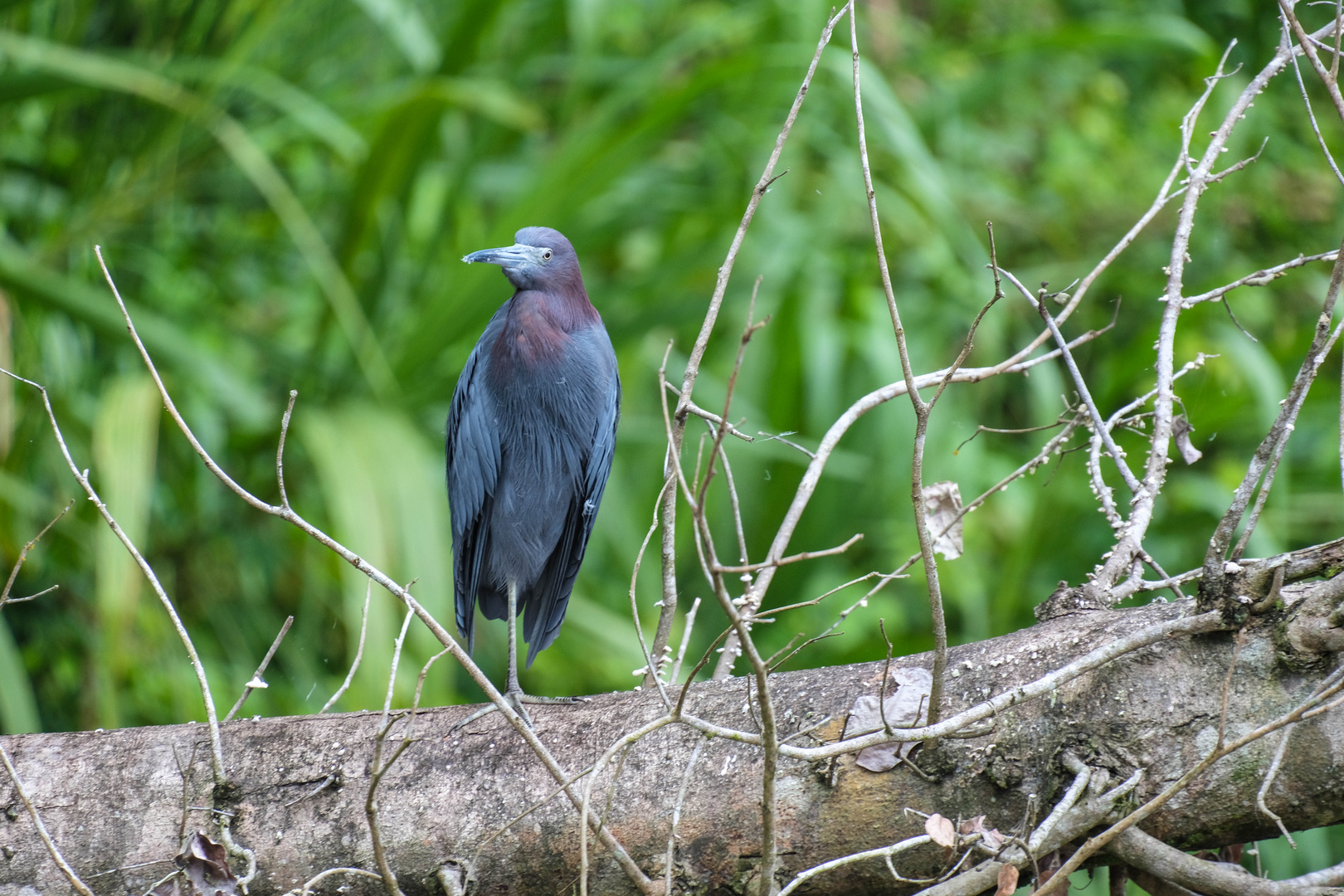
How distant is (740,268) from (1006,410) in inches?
82.8

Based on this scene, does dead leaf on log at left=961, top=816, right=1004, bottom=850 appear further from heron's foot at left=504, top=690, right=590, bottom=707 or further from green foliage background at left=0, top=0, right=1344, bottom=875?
green foliage background at left=0, top=0, right=1344, bottom=875

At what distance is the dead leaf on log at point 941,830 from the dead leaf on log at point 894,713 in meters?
0.12

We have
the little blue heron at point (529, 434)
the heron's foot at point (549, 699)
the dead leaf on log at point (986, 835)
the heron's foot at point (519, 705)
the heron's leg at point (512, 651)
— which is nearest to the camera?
the dead leaf on log at point (986, 835)

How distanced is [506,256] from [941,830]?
4.75 feet

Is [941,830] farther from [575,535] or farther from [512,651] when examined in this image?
[575,535]

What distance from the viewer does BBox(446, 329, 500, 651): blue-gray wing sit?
2.42 metres

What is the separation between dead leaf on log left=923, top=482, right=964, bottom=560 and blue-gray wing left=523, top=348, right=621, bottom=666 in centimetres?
85

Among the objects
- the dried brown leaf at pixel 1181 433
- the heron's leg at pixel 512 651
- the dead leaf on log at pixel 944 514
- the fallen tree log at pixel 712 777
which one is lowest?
the heron's leg at pixel 512 651

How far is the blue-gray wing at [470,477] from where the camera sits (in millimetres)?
2420

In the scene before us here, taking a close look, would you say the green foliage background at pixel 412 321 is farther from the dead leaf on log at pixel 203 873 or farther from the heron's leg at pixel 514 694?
the dead leaf on log at pixel 203 873

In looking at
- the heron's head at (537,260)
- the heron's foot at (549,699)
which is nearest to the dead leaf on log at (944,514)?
the heron's foot at (549,699)

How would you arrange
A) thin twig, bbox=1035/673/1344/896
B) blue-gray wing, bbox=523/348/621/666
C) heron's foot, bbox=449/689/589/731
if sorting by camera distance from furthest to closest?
1. blue-gray wing, bbox=523/348/621/666
2. heron's foot, bbox=449/689/589/731
3. thin twig, bbox=1035/673/1344/896

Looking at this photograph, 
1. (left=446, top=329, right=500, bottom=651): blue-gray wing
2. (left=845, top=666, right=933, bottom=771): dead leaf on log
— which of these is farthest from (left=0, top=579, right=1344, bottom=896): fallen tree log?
(left=446, top=329, right=500, bottom=651): blue-gray wing

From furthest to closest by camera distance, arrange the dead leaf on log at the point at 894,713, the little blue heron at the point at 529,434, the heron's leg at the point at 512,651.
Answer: the little blue heron at the point at 529,434, the heron's leg at the point at 512,651, the dead leaf on log at the point at 894,713
